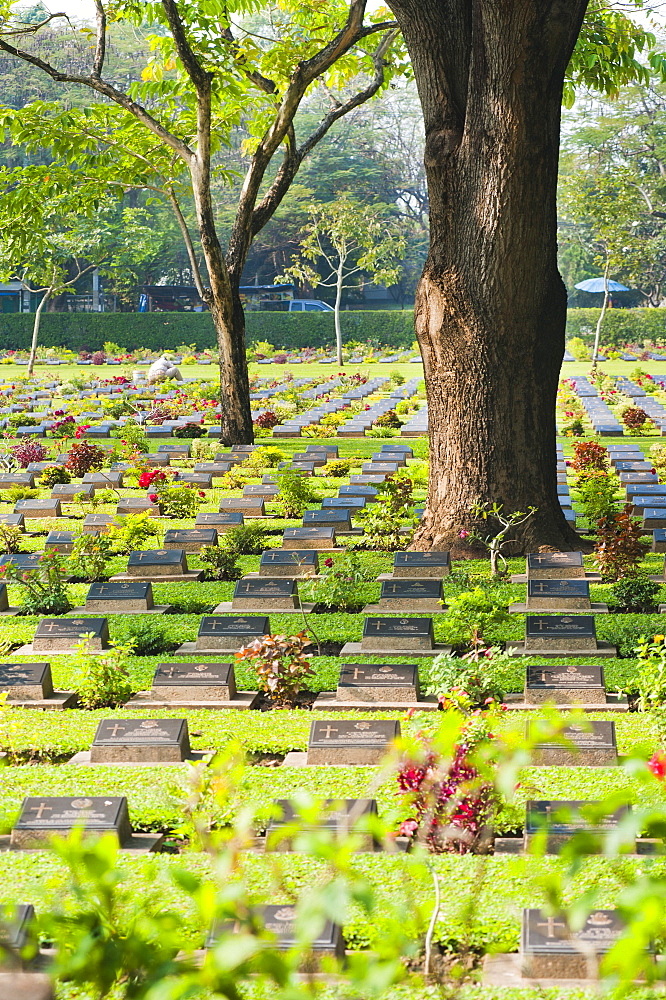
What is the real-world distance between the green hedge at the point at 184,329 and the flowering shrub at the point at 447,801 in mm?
42308

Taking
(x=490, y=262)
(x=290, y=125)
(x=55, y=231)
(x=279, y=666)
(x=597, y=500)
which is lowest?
(x=279, y=666)

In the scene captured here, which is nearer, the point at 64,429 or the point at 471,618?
the point at 471,618

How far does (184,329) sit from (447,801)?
43423mm

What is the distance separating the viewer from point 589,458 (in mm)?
14398

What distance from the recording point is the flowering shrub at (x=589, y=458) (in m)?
14.3

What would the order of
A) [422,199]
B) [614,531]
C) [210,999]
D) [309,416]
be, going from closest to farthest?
1. [210,999]
2. [614,531]
3. [309,416]
4. [422,199]

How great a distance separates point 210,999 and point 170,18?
42.2 ft

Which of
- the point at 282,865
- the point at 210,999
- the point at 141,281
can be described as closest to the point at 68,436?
the point at 282,865

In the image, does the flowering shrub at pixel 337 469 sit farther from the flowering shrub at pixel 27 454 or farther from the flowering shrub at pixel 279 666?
the flowering shrub at pixel 279 666

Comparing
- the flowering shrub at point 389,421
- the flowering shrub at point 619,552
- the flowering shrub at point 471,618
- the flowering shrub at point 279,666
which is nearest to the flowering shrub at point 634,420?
the flowering shrub at point 389,421

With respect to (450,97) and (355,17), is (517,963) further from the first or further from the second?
(355,17)

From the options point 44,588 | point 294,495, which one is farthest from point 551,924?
point 294,495

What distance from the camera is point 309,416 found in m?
22.1

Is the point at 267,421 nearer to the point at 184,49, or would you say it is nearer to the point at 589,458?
the point at 589,458
